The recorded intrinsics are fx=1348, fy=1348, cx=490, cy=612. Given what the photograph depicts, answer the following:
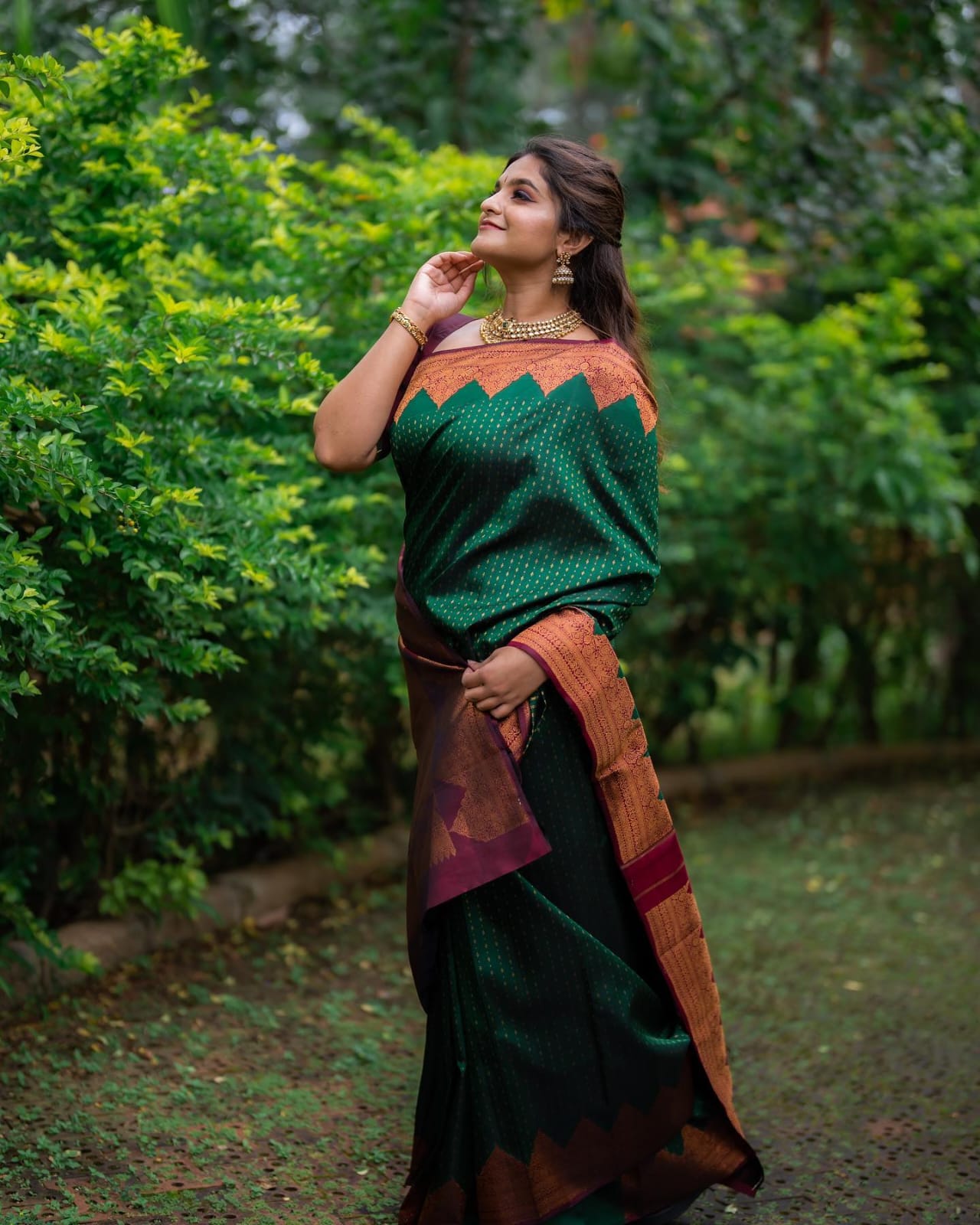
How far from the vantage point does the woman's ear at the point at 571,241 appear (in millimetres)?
2504

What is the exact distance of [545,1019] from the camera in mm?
2467

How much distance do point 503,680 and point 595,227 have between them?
0.87 metres

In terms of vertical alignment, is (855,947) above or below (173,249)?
below

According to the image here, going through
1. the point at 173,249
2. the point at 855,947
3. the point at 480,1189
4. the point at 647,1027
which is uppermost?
the point at 173,249

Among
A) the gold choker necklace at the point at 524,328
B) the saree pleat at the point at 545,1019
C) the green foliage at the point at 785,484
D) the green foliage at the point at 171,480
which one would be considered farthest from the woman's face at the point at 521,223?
the green foliage at the point at 785,484

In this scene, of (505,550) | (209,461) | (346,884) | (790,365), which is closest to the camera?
(505,550)

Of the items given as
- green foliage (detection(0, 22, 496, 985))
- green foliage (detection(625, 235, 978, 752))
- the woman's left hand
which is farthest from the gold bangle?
green foliage (detection(625, 235, 978, 752))

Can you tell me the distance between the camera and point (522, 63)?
638 cm

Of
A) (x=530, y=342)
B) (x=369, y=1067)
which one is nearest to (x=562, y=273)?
(x=530, y=342)

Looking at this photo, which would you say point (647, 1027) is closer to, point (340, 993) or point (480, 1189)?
point (480, 1189)

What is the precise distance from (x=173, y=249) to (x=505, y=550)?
1833mm

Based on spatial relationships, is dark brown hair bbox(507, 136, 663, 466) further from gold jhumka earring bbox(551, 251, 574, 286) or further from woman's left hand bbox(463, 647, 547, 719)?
woman's left hand bbox(463, 647, 547, 719)

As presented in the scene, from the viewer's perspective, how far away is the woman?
2391 millimetres

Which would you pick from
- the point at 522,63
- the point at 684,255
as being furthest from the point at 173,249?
the point at 522,63
